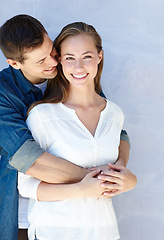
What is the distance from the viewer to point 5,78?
2.02 meters

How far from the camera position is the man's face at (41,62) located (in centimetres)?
194

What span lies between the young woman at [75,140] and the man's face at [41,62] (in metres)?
0.05

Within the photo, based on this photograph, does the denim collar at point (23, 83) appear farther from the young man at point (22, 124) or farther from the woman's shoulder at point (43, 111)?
the woman's shoulder at point (43, 111)

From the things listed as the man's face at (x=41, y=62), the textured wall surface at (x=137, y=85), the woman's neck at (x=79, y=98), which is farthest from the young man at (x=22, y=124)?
the textured wall surface at (x=137, y=85)

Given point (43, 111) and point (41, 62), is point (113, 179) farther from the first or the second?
point (41, 62)

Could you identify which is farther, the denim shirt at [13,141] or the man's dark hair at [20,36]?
the man's dark hair at [20,36]

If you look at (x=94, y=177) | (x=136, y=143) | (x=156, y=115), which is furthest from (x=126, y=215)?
(x=94, y=177)

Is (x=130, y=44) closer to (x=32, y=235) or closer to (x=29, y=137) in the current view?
(x=29, y=137)

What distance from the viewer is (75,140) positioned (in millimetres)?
1850

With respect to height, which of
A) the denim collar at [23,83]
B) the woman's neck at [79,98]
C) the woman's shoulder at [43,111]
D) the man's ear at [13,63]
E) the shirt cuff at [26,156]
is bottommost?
the shirt cuff at [26,156]

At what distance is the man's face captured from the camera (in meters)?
1.94

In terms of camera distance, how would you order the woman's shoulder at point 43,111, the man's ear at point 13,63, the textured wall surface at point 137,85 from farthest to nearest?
the textured wall surface at point 137,85
the man's ear at point 13,63
the woman's shoulder at point 43,111

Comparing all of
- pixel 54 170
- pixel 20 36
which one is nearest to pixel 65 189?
pixel 54 170

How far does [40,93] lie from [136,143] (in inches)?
29.4
